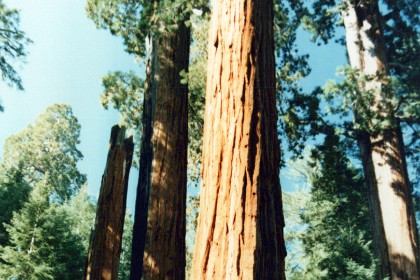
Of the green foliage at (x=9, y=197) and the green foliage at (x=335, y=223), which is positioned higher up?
the green foliage at (x=9, y=197)

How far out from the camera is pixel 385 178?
8867mm

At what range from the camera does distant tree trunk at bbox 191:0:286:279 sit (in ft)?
6.72

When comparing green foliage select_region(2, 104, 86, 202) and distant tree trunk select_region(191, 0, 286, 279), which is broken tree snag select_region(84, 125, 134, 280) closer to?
distant tree trunk select_region(191, 0, 286, 279)

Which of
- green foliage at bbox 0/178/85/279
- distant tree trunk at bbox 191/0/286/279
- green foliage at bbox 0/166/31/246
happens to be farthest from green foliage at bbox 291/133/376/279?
green foliage at bbox 0/166/31/246

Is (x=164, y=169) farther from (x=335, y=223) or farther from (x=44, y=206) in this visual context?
(x=44, y=206)

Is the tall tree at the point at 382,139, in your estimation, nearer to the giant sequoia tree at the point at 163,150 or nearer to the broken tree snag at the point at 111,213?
the giant sequoia tree at the point at 163,150

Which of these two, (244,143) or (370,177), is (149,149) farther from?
(370,177)

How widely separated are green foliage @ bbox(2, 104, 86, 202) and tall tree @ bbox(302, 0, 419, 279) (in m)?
24.4

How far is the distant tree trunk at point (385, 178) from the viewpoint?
27.0 ft

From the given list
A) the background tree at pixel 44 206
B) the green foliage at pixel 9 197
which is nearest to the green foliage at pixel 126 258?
the background tree at pixel 44 206

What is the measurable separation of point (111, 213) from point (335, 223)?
10.1 m

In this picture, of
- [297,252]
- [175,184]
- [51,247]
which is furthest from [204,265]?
[51,247]

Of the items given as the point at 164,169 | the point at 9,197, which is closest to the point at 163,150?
the point at 164,169

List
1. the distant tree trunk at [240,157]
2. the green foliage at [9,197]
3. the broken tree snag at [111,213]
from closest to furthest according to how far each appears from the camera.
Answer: the distant tree trunk at [240,157] < the broken tree snag at [111,213] < the green foliage at [9,197]
